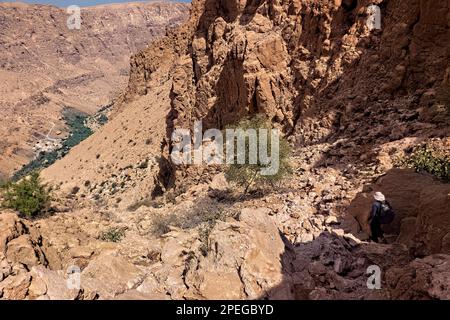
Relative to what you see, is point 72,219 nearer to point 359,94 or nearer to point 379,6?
point 359,94

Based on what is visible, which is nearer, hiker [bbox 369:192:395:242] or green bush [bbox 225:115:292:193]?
hiker [bbox 369:192:395:242]

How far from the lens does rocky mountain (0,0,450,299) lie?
5938mm

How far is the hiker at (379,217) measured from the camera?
7859 mm

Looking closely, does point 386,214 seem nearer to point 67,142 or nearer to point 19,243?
point 19,243

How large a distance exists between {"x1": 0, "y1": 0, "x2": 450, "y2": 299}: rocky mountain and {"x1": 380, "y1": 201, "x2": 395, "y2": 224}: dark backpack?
0.78 ft

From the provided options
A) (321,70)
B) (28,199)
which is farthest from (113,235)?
(321,70)

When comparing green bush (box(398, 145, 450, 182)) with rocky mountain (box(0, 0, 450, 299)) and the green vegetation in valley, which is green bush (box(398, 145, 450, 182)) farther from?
the green vegetation in valley

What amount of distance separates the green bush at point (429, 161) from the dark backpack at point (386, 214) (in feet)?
5.73

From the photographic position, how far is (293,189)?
12641 millimetres

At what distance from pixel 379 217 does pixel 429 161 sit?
267 centimetres

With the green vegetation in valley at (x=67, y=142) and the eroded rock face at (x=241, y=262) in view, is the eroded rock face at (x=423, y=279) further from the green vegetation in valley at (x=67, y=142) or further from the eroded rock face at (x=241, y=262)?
the green vegetation in valley at (x=67, y=142)

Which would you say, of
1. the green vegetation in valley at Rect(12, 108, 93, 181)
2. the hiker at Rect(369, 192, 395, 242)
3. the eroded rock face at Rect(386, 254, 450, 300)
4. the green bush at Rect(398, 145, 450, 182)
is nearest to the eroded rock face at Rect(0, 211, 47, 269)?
the eroded rock face at Rect(386, 254, 450, 300)

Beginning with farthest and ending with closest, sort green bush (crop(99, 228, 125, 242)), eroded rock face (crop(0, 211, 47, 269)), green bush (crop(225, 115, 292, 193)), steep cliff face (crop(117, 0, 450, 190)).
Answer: green bush (crop(225, 115, 292, 193)) < steep cliff face (crop(117, 0, 450, 190)) < green bush (crop(99, 228, 125, 242)) < eroded rock face (crop(0, 211, 47, 269))

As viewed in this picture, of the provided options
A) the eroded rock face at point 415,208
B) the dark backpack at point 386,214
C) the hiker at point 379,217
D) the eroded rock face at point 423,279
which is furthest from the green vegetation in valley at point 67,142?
the eroded rock face at point 423,279
